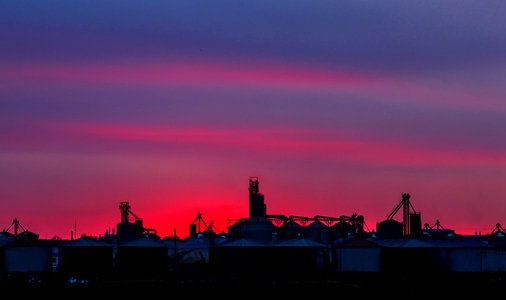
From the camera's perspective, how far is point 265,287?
289 ft

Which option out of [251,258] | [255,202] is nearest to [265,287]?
[251,258]

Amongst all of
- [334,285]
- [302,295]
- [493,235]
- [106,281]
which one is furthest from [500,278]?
[493,235]

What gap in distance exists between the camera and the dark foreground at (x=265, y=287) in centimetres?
8094

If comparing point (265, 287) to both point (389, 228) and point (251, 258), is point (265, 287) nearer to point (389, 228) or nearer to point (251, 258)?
point (251, 258)

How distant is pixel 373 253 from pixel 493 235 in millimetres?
50420

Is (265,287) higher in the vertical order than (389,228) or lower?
lower

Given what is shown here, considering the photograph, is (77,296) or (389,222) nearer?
(77,296)

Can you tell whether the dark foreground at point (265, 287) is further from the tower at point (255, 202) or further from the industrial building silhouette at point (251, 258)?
the tower at point (255, 202)

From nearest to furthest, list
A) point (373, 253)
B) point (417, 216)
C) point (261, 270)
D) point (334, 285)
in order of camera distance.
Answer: point (334, 285) → point (261, 270) → point (373, 253) → point (417, 216)

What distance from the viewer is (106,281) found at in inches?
3740

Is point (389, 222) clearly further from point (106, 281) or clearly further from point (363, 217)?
point (106, 281)

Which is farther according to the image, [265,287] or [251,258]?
[251,258]

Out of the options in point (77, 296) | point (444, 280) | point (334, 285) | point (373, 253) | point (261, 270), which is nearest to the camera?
point (77, 296)

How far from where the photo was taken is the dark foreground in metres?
80.9
